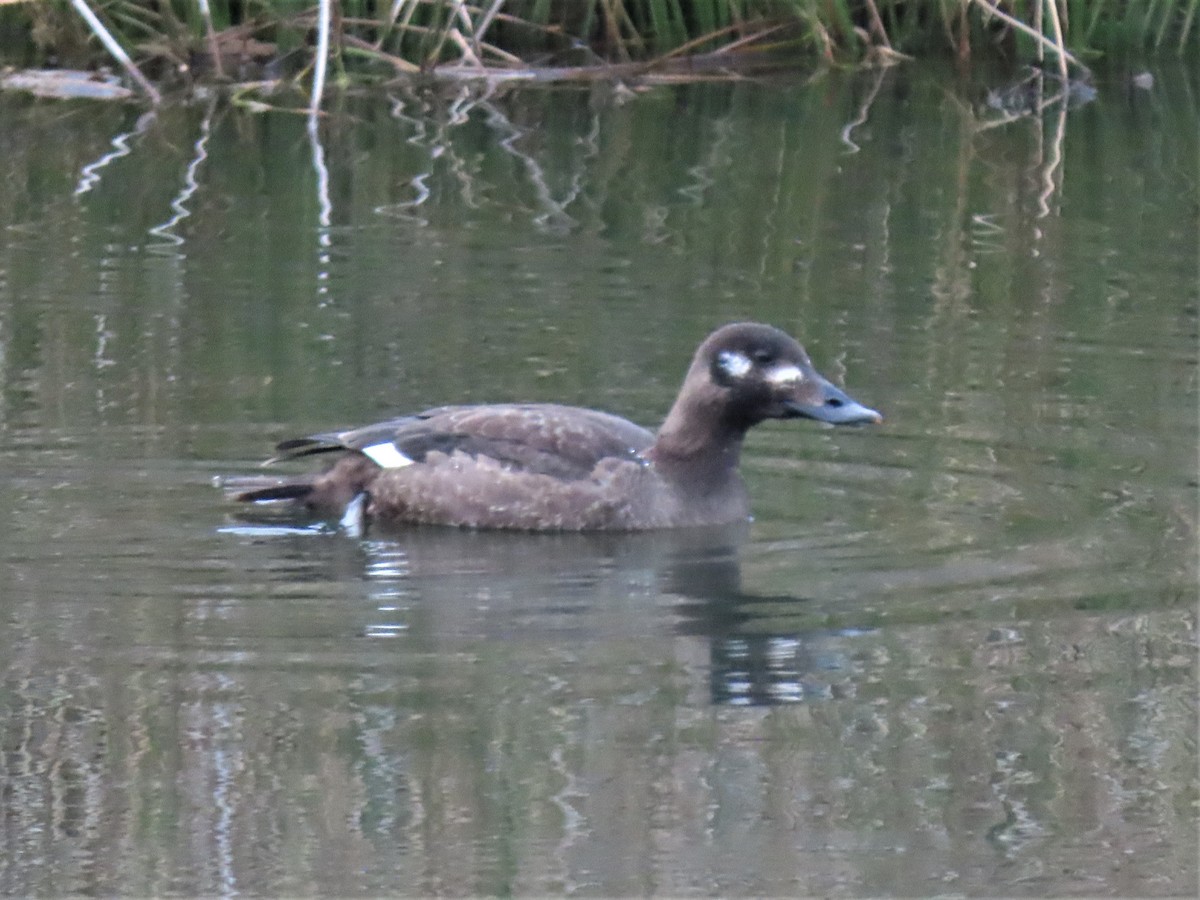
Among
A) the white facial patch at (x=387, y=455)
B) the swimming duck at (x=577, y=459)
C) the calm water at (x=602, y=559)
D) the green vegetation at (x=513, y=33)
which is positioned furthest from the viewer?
the green vegetation at (x=513, y=33)

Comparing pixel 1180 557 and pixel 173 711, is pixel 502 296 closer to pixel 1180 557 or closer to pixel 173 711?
pixel 1180 557

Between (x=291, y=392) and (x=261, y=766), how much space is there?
3826mm

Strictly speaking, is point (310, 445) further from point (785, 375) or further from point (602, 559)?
point (785, 375)

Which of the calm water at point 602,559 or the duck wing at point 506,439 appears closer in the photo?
the calm water at point 602,559

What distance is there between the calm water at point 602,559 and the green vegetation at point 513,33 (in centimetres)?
166

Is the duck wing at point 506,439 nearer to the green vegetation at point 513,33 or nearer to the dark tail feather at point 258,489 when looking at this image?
the dark tail feather at point 258,489

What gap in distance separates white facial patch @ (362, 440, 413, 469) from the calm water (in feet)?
0.77

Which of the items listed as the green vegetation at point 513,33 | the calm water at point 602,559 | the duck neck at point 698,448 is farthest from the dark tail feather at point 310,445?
the green vegetation at point 513,33

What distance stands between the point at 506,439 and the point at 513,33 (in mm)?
9109

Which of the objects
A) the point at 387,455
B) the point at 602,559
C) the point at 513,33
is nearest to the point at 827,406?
the point at 602,559

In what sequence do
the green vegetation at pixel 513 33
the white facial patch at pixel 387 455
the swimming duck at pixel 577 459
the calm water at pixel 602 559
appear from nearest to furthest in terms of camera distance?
the calm water at pixel 602 559 → the swimming duck at pixel 577 459 → the white facial patch at pixel 387 455 → the green vegetation at pixel 513 33

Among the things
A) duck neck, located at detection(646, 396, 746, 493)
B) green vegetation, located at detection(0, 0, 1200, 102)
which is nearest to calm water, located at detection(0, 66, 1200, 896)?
duck neck, located at detection(646, 396, 746, 493)

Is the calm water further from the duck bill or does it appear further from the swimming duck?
the duck bill

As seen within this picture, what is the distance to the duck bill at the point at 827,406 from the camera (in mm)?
7898
